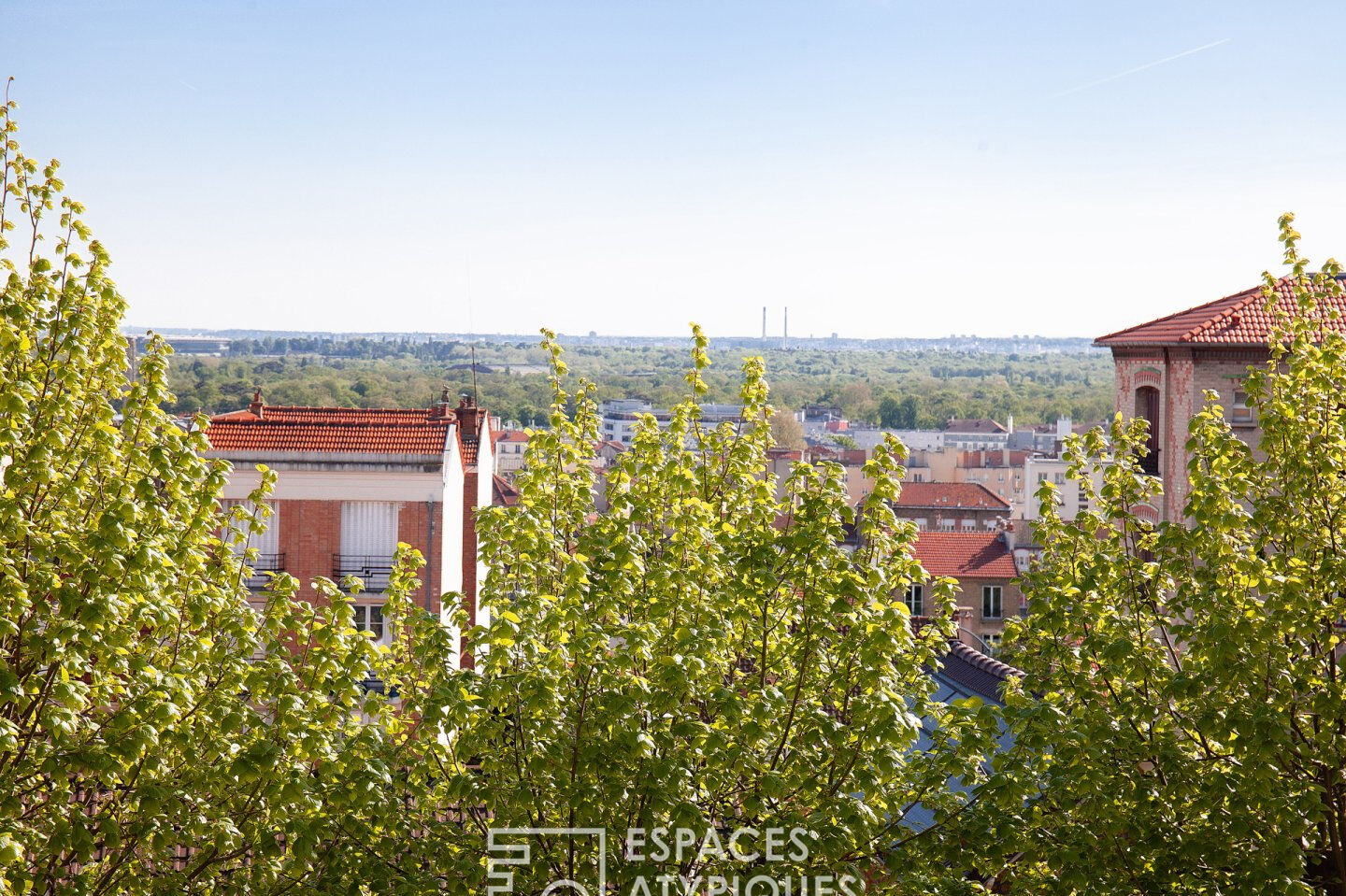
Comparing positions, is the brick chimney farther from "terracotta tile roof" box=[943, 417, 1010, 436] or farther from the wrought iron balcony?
"terracotta tile roof" box=[943, 417, 1010, 436]

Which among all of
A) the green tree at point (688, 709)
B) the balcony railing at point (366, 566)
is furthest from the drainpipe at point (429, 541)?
the green tree at point (688, 709)

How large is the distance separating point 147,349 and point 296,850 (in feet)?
13.0

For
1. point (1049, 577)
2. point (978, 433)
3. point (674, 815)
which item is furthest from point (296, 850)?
point (978, 433)

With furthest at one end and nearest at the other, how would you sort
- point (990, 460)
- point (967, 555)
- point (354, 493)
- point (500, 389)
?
1. point (500, 389)
2. point (990, 460)
3. point (967, 555)
4. point (354, 493)

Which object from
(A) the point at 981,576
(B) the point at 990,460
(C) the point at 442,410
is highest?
(C) the point at 442,410

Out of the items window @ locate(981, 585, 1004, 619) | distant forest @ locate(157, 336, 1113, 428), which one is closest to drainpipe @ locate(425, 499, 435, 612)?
window @ locate(981, 585, 1004, 619)

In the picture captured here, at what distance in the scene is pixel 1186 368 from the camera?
84.0ft

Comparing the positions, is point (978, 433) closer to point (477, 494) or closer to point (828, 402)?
point (828, 402)

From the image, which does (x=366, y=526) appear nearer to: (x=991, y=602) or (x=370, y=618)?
(x=370, y=618)

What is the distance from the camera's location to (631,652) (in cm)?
783

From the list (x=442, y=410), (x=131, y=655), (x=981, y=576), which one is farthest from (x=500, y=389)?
(x=131, y=655)
